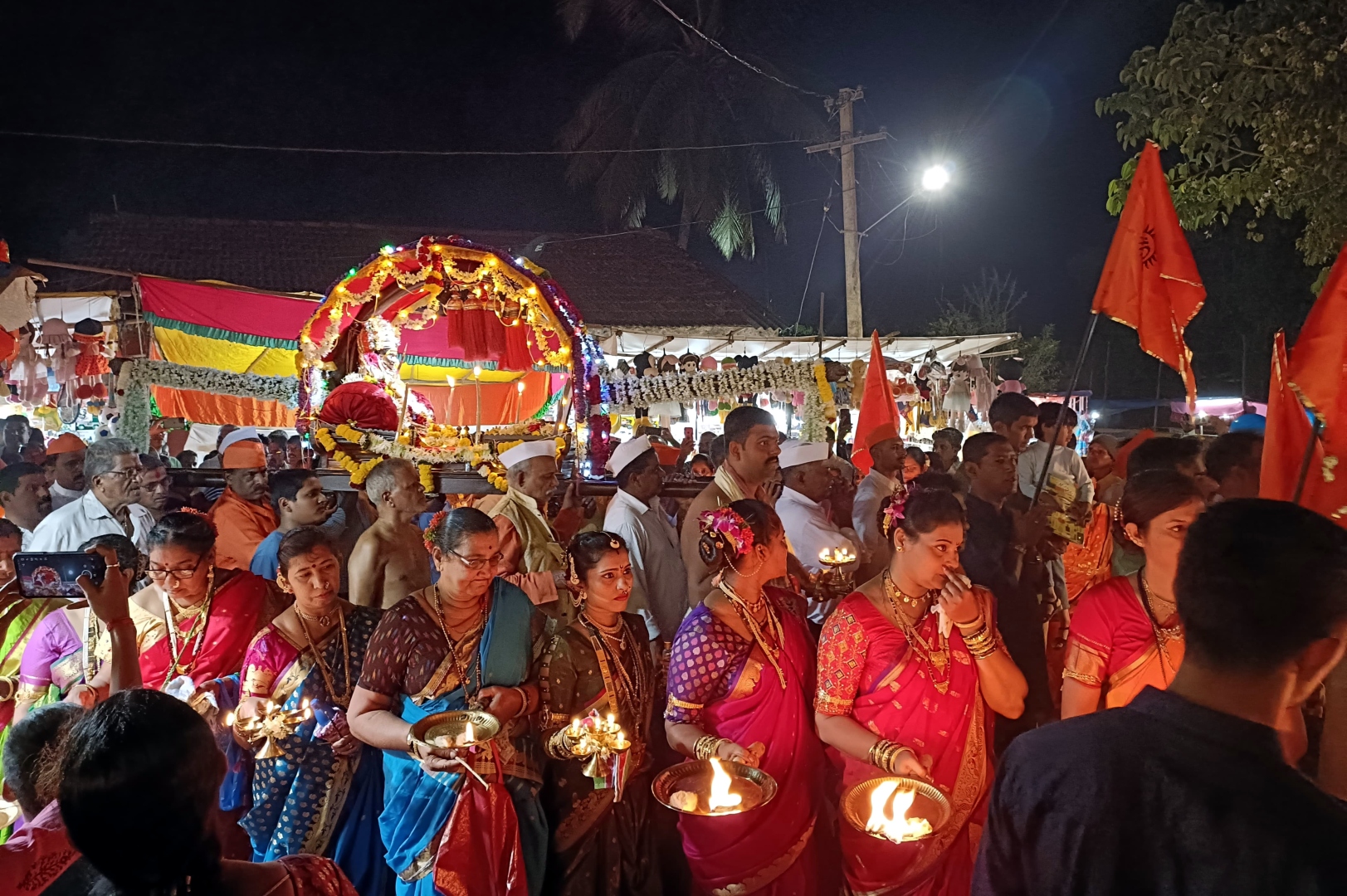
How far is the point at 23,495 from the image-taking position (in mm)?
5953

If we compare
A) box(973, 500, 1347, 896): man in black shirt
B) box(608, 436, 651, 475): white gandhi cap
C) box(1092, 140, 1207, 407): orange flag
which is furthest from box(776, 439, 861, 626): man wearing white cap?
box(973, 500, 1347, 896): man in black shirt

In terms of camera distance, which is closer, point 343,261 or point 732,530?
point 732,530

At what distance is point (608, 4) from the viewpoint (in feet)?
74.6

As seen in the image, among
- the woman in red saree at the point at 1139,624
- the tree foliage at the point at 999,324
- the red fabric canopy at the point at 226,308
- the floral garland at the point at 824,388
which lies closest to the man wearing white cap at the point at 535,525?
the woman in red saree at the point at 1139,624

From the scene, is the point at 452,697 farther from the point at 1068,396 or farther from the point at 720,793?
the point at 1068,396

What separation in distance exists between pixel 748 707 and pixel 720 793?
546 millimetres

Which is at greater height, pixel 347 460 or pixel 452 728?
pixel 347 460

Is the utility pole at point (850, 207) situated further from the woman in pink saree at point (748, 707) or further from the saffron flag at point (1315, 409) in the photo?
the woman in pink saree at point (748, 707)

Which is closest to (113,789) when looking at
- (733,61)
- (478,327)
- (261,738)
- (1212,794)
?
(261,738)

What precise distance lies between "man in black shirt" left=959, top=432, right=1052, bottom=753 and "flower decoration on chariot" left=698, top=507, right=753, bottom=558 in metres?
1.13

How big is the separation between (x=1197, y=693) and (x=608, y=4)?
2475 centimetres

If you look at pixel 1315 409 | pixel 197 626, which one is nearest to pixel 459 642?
pixel 197 626

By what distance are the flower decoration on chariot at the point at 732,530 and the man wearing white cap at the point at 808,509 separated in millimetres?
1603

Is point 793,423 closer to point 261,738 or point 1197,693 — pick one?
point 261,738
